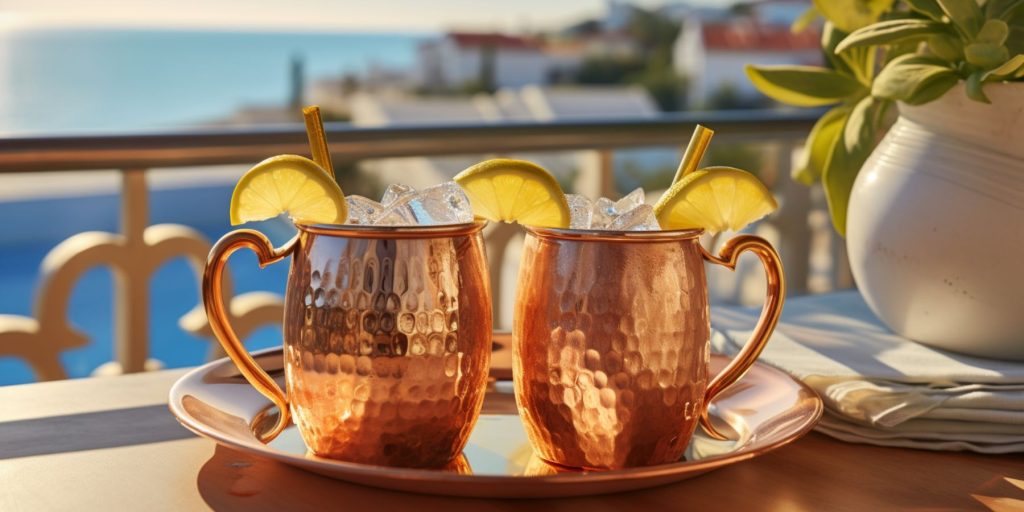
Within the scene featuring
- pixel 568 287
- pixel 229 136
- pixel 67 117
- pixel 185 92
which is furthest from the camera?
pixel 185 92

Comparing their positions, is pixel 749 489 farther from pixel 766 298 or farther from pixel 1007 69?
pixel 1007 69

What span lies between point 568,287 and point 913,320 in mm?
297

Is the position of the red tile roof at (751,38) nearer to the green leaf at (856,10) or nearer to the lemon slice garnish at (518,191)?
the green leaf at (856,10)

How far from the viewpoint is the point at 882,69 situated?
0.69 m

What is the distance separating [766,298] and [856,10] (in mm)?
306

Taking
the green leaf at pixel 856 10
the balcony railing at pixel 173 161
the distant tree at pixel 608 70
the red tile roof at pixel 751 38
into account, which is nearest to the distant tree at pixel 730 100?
the red tile roof at pixel 751 38

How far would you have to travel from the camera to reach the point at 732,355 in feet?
2.30

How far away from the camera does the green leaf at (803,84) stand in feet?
2.28

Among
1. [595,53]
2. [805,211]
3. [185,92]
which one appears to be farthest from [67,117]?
[805,211]

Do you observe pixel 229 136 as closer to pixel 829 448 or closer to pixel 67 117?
pixel 829 448

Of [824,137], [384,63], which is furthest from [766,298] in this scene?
[384,63]

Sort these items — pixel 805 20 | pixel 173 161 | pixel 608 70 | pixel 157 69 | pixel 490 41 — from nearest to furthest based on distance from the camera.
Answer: pixel 805 20 → pixel 173 161 → pixel 608 70 → pixel 490 41 → pixel 157 69

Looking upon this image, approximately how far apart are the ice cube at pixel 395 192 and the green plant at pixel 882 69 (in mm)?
276

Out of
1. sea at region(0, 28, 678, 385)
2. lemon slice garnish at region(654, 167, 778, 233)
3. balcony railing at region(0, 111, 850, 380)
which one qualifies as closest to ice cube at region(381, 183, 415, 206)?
lemon slice garnish at region(654, 167, 778, 233)
